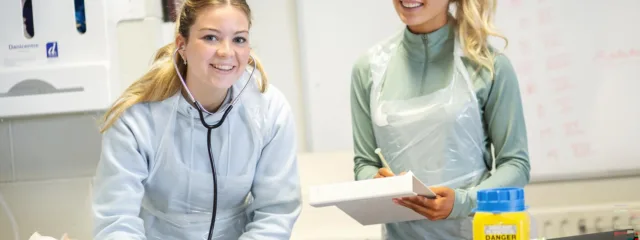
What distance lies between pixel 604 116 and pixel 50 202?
178 cm

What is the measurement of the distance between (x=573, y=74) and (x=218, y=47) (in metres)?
1.39

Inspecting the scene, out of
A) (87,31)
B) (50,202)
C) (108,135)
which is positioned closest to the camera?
(108,135)

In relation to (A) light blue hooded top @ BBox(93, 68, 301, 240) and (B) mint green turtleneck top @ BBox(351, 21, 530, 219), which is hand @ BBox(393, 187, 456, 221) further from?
(A) light blue hooded top @ BBox(93, 68, 301, 240)

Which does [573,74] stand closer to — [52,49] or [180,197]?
[180,197]

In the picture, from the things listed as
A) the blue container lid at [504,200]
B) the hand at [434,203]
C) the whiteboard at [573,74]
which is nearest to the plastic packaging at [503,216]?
the blue container lid at [504,200]

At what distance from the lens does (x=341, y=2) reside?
2.68m

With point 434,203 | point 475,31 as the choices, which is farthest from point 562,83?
point 434,203

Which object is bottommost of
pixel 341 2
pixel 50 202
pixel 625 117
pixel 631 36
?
pixel 50 202

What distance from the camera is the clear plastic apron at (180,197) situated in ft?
5.64

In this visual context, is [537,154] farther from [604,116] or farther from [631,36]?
[631,36]

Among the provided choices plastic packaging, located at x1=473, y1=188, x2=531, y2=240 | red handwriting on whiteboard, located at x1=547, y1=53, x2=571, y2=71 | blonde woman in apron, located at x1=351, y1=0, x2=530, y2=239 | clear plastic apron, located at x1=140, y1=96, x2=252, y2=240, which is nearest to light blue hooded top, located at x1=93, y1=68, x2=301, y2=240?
clear plastic apron, located at x1=140, y1=96, x2=252, y2=240

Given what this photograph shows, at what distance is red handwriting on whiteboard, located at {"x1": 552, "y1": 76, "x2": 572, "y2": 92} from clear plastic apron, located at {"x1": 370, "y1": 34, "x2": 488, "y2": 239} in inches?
37.9

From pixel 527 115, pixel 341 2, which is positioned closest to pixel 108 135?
pixel 341 2

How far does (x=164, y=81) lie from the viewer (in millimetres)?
1742
